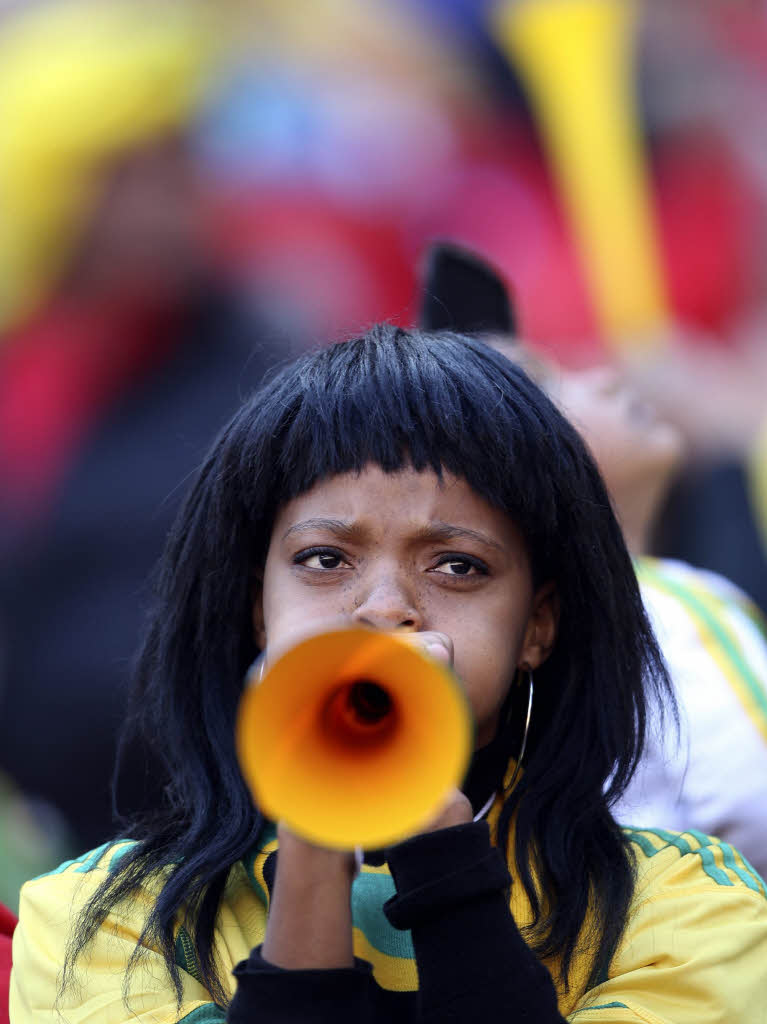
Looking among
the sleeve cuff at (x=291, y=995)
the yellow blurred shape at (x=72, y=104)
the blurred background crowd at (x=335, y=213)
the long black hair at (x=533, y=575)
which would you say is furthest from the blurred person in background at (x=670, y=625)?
the yellow blurred shape at (x=72, y=104)

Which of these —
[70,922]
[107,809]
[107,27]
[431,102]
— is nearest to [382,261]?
[431,102]

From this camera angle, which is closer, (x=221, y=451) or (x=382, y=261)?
(x=221, y=451)

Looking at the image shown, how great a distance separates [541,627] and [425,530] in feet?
0.87

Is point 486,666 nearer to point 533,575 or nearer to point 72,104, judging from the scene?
point 533,575

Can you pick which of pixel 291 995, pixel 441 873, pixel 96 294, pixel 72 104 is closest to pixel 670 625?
pixel 441 873

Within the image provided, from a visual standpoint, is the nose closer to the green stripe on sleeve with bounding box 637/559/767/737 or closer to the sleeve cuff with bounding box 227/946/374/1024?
the sleeve cuff with bounding box 227/946/374/1024

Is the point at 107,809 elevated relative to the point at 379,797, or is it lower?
lower

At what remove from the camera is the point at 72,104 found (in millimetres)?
4066

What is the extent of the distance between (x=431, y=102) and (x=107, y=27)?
0.98m

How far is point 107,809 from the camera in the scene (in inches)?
135

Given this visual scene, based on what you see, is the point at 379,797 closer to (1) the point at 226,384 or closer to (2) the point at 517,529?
(2) the point at 517,529

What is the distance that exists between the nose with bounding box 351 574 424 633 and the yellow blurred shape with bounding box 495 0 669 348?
99.0 inches

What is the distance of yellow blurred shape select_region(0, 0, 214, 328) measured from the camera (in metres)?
4.10

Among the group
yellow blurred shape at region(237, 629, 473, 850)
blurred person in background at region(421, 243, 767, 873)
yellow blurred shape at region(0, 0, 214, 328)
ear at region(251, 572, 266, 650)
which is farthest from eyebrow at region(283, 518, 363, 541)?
yellow blurred shape at region(0, 0, 214, 328)
